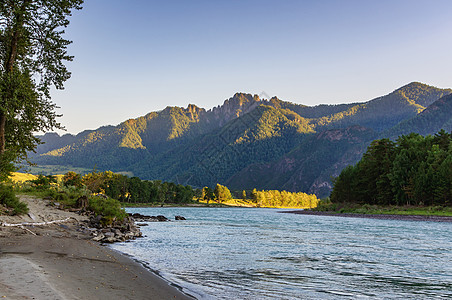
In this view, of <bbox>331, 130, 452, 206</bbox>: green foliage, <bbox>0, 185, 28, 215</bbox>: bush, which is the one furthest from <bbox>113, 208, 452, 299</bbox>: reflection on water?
<bbox>331, 130, 452, 206</bbox>: green foliage

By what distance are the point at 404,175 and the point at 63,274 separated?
11575cm

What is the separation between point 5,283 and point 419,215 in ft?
324

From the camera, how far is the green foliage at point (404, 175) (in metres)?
98.5

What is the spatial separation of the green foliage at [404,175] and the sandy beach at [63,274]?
10292 cm

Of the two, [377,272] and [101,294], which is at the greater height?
[101,294]

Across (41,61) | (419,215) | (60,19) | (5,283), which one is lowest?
(419,215)

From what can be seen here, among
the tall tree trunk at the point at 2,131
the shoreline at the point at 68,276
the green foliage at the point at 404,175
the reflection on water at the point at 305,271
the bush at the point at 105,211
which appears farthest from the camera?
the green foliage at the point at 404,175

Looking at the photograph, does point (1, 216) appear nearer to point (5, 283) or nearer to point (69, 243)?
point (69, 243)

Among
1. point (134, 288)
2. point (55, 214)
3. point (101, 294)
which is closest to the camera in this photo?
point (101, 294)

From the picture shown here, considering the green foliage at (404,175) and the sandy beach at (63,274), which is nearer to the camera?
the sandy beach at (63,274)

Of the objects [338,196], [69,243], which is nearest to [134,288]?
[69,243]

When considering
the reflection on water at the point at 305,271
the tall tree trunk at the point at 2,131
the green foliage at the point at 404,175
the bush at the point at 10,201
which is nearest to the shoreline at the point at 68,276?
the reflection on water at the point at 305,271

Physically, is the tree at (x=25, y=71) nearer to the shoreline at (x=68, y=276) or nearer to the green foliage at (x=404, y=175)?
the shoreline at (x=68, y=276)

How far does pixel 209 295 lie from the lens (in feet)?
41.7
